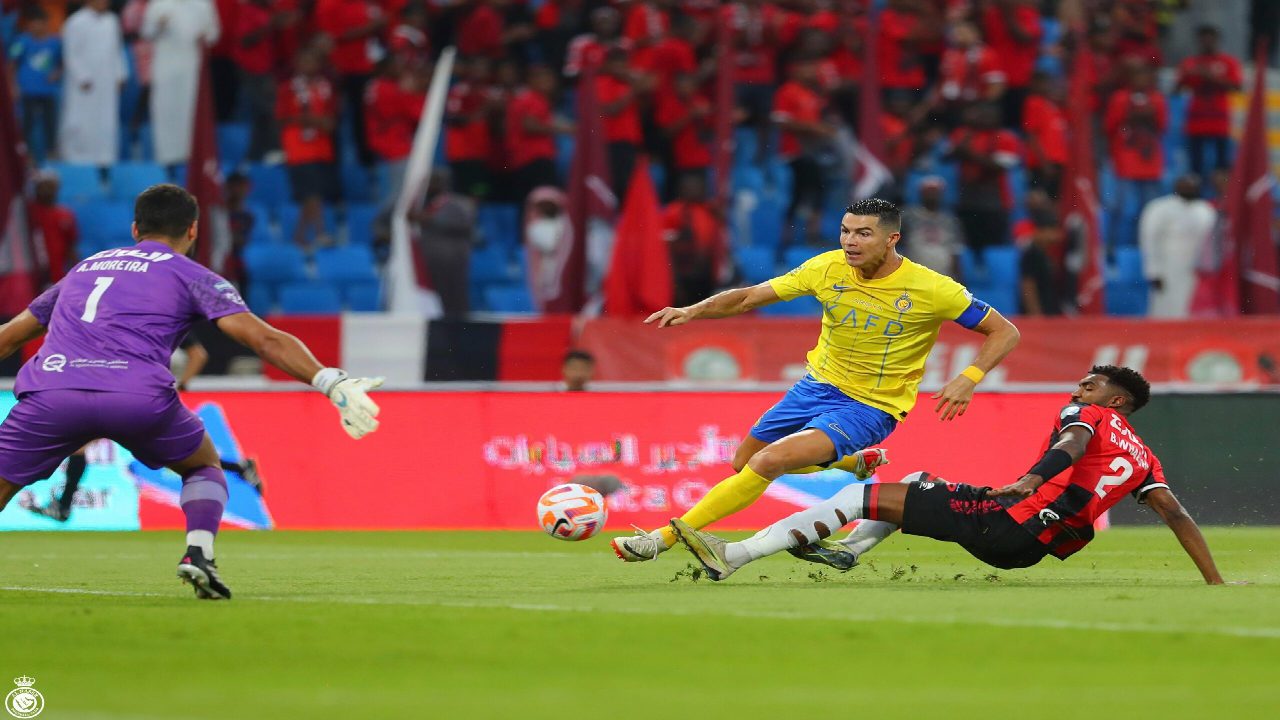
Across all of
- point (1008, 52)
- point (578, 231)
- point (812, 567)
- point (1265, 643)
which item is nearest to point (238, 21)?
point (578, 231)

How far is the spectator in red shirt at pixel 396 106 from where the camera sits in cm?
2372

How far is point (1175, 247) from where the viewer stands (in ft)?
73.7

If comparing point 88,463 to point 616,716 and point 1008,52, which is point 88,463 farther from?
point 1008,52

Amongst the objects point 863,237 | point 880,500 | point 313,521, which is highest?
point 863,237

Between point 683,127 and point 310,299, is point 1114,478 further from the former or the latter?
point 310,299

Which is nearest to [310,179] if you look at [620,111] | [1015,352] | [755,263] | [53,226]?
[53,226]

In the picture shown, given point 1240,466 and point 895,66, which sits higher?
point 895,66

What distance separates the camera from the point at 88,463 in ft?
55.0

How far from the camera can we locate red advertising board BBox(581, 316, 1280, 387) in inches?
755

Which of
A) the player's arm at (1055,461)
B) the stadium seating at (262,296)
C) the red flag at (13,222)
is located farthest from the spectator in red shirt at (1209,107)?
the player's arm at (1055,461)

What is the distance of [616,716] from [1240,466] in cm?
1251

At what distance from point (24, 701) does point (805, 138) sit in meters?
18.3

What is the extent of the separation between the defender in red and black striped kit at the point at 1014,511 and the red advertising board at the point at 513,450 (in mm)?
6664

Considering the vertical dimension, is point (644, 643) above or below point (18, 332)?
below
